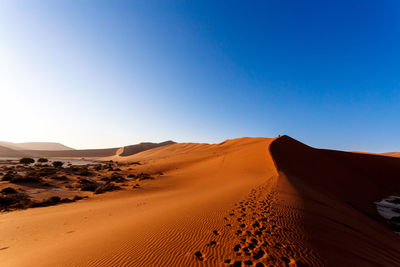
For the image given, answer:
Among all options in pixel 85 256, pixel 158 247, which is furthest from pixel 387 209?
pixel 85 256

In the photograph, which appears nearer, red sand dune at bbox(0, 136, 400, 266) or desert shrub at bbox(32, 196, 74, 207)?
red sand dune at bbox(0, 136, 400, 266)

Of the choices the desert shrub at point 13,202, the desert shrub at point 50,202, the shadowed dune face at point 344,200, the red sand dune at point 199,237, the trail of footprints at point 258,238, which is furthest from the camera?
the desert shrub at point 50,202

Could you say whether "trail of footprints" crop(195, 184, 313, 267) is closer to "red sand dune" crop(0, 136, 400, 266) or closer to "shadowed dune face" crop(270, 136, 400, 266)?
"red sand dune" crop(0, 136, 400, 266)

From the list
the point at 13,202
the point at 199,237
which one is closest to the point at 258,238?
the point at 199,237

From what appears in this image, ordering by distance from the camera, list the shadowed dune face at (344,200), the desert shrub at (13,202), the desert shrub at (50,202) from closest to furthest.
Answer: the shadowed dune face at (344,200), the desert shrub at (13,202), the desert shrub at (50,202)

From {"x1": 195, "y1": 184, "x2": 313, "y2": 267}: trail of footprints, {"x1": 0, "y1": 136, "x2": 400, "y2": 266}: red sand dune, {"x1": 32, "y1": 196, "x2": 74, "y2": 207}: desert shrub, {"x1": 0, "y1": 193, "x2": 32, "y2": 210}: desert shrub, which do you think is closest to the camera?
{"x1": 195, "y1": 184, "x2": 313, "y2": 267}: trail of footprints

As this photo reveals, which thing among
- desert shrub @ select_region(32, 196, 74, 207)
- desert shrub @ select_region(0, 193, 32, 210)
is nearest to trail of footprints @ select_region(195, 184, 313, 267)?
desert shrub @ select_region(32, 196, 74, 207)

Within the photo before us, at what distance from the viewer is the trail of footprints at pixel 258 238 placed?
3279mm

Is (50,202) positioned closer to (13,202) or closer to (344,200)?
(13,202)

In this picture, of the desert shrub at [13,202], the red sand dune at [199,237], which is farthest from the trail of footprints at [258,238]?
the desert shrub at [13,202]

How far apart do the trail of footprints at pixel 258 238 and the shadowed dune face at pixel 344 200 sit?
2.70 feet

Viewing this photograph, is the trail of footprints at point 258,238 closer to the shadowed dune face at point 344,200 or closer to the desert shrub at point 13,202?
the shadowed dune face at point 344,200

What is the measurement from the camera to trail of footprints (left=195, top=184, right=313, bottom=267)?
328 cm

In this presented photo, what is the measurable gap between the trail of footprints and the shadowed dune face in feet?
2.70
